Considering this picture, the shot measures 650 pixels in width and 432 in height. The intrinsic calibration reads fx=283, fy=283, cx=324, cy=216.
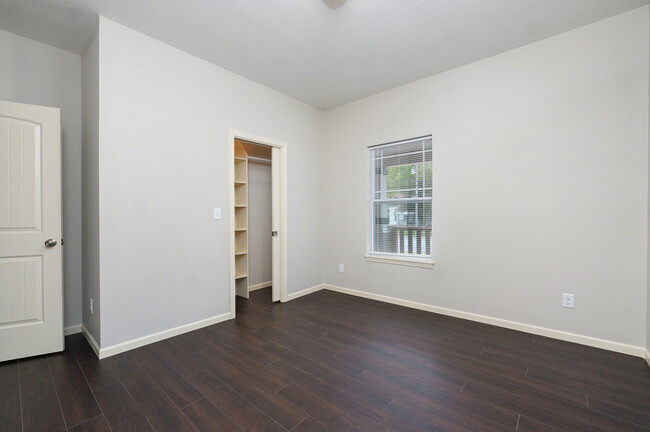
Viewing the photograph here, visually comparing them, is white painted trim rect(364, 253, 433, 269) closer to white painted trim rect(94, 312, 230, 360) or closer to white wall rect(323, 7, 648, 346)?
white wall rect(323, 7, 648, 346)

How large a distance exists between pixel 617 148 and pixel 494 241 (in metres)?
1.23

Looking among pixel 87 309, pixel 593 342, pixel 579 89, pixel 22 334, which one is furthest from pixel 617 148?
pixel 22 334

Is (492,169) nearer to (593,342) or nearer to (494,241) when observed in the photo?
(494,241)

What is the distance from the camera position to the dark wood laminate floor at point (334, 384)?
5.31 feet

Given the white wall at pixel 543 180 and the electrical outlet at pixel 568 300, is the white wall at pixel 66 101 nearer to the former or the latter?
the white wall at pixel 543 180

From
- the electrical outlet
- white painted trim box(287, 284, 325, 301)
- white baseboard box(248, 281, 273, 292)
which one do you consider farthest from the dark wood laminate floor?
white baseboard box(248, 281, 273, 292)

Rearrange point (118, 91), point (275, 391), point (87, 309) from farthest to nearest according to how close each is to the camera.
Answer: point (87, 309), point (118, 91), point (275, 391)

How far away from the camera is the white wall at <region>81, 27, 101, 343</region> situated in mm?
2420

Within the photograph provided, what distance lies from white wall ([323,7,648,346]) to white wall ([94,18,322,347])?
2.18m

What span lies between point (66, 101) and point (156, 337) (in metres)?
2.45

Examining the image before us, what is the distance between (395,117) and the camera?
12.2 ft

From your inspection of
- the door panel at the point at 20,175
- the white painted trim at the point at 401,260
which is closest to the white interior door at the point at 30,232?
the door panel at the point at 20,175

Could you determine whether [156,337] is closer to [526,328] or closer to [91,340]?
[91,340]

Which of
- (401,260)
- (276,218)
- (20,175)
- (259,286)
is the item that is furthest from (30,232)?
(401,260)
